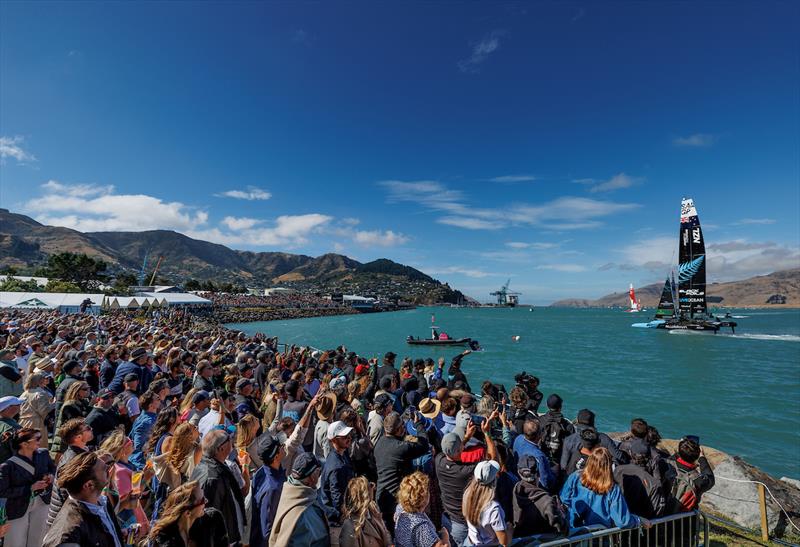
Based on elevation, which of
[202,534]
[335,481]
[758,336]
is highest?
[202,534]

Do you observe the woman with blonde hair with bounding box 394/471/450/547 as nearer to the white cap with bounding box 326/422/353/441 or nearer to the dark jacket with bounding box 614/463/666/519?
the white cap with bounding box 326/422/353/441

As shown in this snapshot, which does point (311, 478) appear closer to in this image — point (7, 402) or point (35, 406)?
point (7, 402)

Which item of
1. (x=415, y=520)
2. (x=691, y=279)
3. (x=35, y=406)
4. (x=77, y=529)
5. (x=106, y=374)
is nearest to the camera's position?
(x=77, y=529)

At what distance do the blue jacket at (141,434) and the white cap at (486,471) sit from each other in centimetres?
398

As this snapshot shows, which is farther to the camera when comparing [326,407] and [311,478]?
[326,407]

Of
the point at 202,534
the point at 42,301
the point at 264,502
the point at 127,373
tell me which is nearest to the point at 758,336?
the point at 264,502

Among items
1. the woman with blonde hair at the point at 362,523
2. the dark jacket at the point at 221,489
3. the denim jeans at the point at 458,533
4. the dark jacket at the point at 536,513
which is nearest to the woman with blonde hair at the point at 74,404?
the dark jacket at the point at 221,489

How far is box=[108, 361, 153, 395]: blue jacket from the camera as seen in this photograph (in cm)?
678

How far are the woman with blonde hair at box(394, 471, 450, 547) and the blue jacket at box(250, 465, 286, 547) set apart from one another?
117cm

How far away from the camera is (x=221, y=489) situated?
306 centimetres

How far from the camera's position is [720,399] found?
24.1 metres

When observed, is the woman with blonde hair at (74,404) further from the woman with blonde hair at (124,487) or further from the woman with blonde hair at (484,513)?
the woman with blonde hair at (484,513)

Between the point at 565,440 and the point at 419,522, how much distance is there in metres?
3.04

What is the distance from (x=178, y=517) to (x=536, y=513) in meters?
2.97
